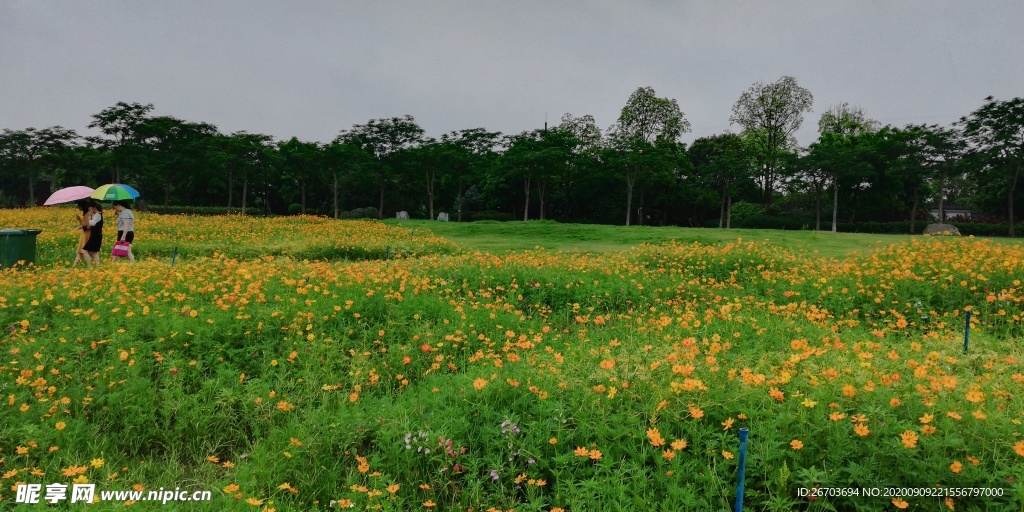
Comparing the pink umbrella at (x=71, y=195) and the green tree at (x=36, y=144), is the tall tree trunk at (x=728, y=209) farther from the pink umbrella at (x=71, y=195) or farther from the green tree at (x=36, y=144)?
the green tree at (x=36, y=144)

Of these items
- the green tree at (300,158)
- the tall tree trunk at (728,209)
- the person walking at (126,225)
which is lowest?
the person walking at (126,225)

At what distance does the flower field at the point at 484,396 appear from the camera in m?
2.63

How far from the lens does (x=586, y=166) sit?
37.5m

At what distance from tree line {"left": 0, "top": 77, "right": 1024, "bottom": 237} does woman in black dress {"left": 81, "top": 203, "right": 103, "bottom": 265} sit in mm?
24830

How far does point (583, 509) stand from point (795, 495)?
3.34 ft

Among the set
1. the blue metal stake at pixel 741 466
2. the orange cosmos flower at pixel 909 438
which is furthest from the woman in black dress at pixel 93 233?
the orange cosmos flower at pixel 909 438

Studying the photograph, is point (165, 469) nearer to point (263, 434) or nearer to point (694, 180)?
point (263, 434)

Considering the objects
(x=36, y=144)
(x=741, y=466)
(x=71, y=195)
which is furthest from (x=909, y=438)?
(x=36, y=144)

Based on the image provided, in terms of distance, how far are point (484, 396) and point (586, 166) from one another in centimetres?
3524

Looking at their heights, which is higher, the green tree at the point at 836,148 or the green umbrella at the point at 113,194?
the green tree at the point at 836,148

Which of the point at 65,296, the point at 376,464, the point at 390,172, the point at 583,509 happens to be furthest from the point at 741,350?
the point at 390,172

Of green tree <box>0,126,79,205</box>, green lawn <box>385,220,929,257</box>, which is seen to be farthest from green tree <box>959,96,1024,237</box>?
green tree <box>0,126,79,205</box>

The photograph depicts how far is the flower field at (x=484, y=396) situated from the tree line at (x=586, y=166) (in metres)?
27.2

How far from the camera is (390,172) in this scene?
125 feet
